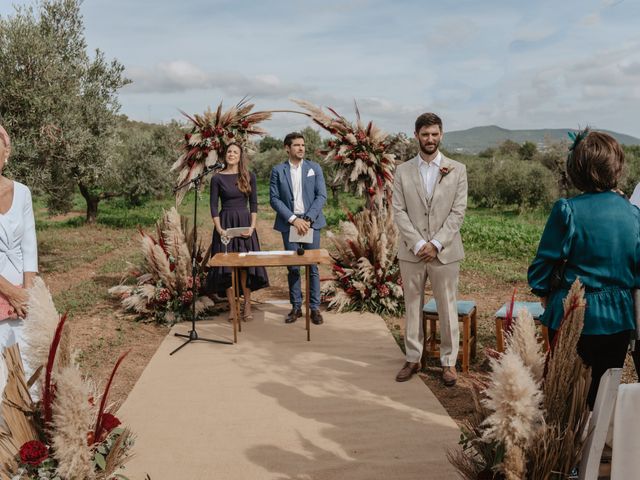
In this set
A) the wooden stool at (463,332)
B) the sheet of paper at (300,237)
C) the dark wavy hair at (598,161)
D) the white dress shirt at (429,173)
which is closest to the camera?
the dark wavy hair at (598,161)

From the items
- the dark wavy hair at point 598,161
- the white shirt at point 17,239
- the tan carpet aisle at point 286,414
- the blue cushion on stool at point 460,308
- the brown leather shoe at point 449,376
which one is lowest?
the tan carpet aisle at point 286,414

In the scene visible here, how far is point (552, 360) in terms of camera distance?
2340 millimetres

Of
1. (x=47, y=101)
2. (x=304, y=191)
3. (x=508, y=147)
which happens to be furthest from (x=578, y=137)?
(x=508, y=147)

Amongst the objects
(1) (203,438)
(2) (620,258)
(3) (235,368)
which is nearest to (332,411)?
(1) (203,438)

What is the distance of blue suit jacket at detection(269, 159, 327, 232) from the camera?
7.29 meters

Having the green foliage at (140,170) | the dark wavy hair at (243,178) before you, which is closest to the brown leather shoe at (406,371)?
the dark wavy hair at (243,178)

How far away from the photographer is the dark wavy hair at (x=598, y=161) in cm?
303

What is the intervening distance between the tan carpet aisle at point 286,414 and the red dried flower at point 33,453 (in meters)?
1.78

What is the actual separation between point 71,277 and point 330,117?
6.20 m

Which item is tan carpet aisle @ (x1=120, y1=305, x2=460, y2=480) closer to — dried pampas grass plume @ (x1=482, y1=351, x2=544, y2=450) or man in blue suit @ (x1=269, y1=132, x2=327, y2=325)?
man in blue suit @ (x1=269, y1=132, x2=327, y2=325)

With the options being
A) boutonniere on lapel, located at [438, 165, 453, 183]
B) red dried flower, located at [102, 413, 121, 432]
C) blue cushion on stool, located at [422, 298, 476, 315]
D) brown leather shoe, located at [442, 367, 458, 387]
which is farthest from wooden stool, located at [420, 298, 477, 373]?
red dried flower, located at [102, 413, 121, 432]

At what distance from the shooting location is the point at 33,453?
7.15 ft

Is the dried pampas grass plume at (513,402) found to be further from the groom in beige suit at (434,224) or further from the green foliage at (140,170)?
the green foliage at (140,170)

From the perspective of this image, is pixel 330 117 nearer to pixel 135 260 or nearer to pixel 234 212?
pixel 234 212
